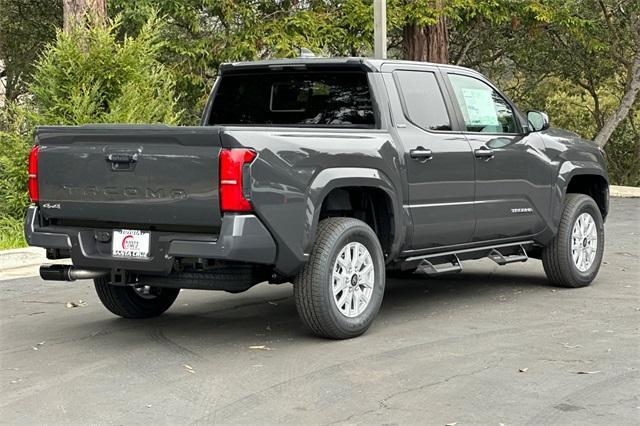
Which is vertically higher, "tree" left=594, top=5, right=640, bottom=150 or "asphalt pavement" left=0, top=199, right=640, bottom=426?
"tree" left=594, top=5, right=640, bottom=150

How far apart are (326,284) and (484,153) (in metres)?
2.16

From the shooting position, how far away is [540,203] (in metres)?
9.09

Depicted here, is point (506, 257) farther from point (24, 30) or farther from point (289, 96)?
point (24, 30)

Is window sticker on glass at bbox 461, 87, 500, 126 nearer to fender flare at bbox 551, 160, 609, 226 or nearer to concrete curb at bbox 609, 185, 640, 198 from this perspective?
fender flare at bbox 551, 160, 609, 226

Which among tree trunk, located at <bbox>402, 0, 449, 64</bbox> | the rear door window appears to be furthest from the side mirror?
tree trunk, located at <bbox>402, 0, 449, 64</bbox>

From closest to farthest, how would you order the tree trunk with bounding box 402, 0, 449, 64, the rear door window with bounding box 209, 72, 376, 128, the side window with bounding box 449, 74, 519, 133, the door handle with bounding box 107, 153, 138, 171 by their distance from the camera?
1. the door handle with bounding box 107, 153, 138, 171
2. the rear door window with bounding box 209, 72, 376, 128
3. the side window with bounding box 449, 74, 519, 133
4. the tree trunk with bounding box 402, 0, 449, 64

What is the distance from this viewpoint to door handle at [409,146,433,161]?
7.82 m

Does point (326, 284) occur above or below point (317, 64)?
below

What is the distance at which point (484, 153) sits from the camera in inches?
335

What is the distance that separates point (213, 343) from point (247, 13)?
1548cm

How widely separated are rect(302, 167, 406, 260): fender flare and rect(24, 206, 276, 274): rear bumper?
0.37 meters

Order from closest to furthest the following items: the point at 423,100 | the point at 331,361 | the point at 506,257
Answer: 1. the point at 331,361
2. the point at 423,100
3. the point at 506,257

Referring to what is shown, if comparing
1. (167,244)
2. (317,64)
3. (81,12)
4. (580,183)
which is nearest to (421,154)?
(317,64)

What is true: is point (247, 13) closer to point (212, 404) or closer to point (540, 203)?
point (540, 203)
